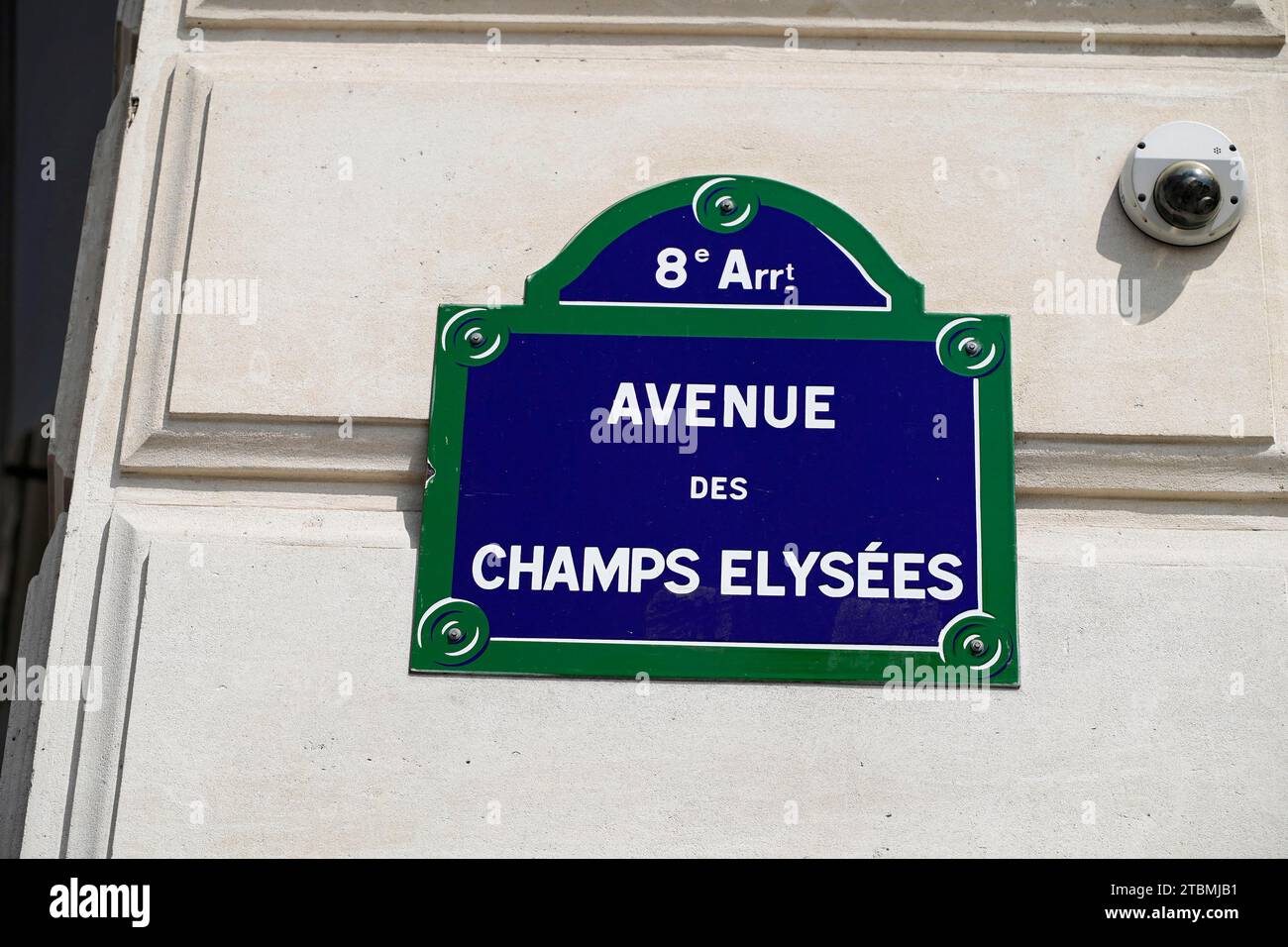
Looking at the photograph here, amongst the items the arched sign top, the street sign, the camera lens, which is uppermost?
the camera lens

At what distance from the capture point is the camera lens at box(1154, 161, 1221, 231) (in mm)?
2627

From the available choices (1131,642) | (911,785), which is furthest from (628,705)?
(1131,642)

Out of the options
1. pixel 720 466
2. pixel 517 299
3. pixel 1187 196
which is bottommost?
pixel 720 466

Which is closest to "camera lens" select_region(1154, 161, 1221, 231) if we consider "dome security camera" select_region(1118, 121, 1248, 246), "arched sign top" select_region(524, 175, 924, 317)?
"dome security camera" select_region(1118, 121, 1248, 246)

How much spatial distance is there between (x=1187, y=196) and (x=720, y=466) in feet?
3.37

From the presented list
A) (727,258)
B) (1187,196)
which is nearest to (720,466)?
(727,258)

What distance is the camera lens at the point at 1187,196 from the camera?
2.63 metres

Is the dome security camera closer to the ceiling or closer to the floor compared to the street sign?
closer to the ceiling

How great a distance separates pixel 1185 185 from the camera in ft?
8.63

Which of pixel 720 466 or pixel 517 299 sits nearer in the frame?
pixel 720 466

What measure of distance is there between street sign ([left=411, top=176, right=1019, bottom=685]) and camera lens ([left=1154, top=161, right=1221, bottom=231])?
40 centimetres

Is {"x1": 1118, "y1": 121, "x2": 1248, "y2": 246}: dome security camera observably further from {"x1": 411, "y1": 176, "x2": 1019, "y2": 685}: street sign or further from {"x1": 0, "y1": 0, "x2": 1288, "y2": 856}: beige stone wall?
{"x1": 411, "y1": 176, "x2": 1019, "y2": 685}: street sign

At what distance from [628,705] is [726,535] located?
0.35 meters

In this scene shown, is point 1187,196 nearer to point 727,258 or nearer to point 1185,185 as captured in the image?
point 1185,185
